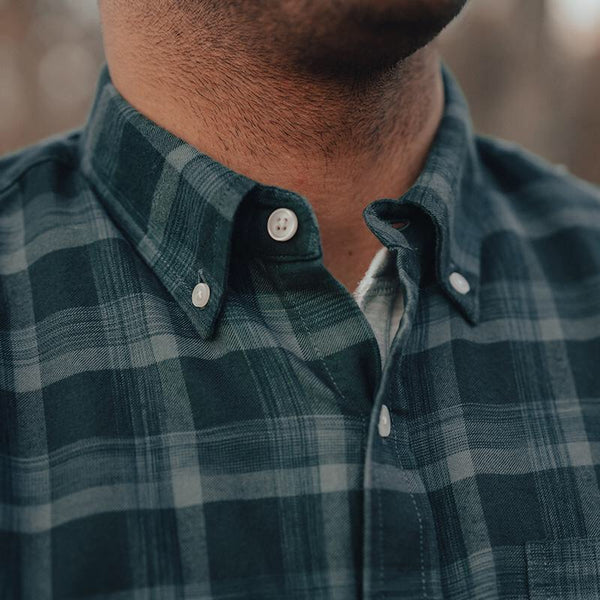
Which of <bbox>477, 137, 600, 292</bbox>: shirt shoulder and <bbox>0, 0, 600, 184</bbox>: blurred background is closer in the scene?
<bbox>477, 137, 600, 292</bbox>: shirt shoulder

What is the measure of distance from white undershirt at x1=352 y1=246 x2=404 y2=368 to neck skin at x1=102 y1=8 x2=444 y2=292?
10 cm

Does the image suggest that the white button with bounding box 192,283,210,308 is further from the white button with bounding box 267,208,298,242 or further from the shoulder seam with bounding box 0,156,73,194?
the shoulder seam with bounding box 0,156,73,194

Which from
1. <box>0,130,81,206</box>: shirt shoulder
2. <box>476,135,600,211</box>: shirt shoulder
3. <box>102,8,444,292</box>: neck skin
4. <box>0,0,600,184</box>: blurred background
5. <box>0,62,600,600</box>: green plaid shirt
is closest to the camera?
<box>0,62,600,600</box>: green plaid shirt

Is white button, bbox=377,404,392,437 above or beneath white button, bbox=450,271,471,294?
beneath

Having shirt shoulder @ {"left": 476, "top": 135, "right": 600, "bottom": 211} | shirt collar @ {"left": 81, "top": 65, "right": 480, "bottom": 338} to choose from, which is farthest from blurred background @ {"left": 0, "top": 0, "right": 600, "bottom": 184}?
shirt collar @ {"left": 81, "top": 65, "right": 480, "bottom": 338}

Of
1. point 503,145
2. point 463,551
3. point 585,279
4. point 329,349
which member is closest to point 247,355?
point 329,349

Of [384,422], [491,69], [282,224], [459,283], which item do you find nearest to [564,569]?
[384,422]

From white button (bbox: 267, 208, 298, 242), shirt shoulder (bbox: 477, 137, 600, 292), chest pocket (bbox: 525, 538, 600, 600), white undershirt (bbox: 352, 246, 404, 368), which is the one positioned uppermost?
shirt shoulder (bbox: 477, 137, 600, 292)

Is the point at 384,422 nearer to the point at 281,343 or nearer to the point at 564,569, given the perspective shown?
the point at 281,343

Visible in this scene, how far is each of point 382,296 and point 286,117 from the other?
0.35 meters

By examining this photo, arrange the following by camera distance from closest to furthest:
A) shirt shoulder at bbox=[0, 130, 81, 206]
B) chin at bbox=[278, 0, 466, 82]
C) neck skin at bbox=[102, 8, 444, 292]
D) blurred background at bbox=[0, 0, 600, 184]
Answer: chin at bbox=[278, 0, 466, 82] < neck skin at bbox=[102, 8, 444, 292] < shirt shoulder at bbox=[0, 130, 81, 206] < blurred background at bbox=[0, 0, 600, 184]

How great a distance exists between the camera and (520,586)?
1.10 metres

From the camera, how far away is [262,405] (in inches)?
43.4

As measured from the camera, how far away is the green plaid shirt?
1022 millimetres
